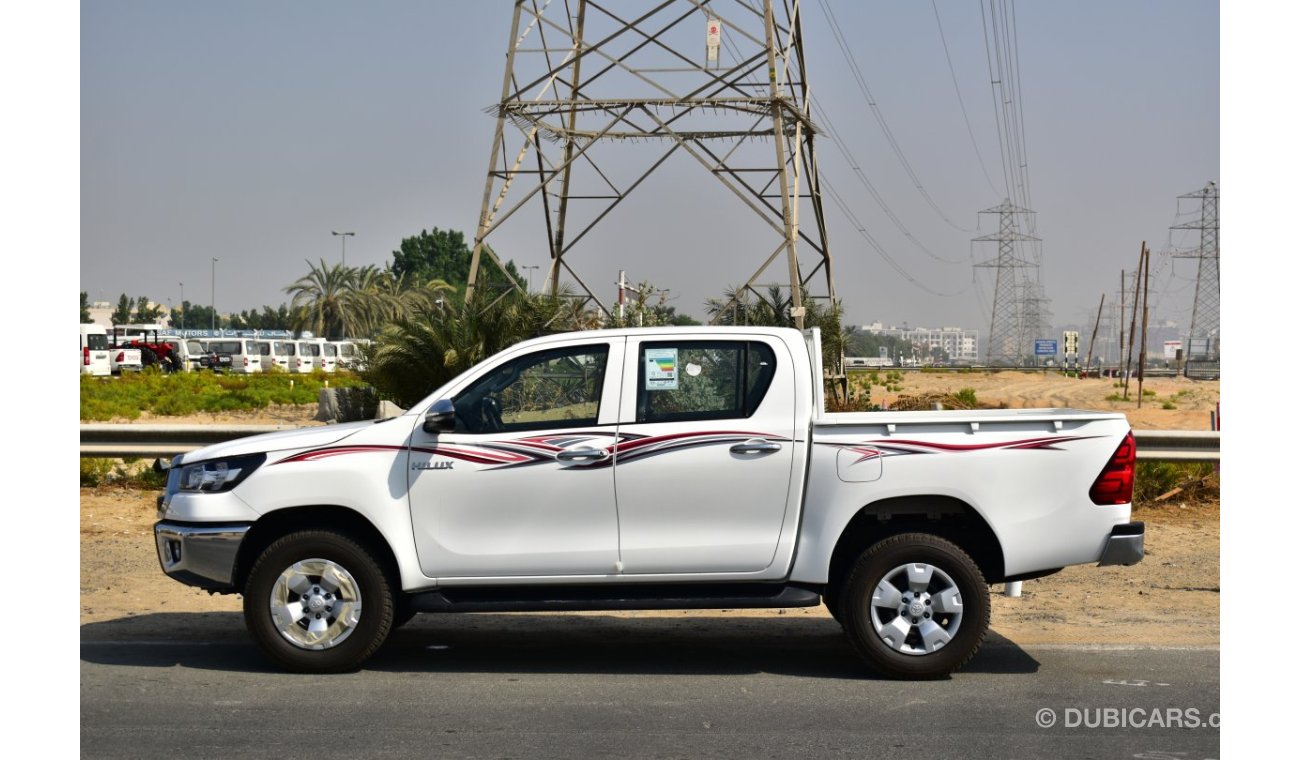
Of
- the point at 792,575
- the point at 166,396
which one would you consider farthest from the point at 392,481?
the point at 166,396

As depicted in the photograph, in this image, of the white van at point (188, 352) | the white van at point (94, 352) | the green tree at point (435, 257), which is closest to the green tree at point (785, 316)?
the white van at point (94, 352)

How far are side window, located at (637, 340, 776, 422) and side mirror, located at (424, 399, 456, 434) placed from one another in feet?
3.45

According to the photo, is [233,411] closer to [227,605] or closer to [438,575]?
[227,605]

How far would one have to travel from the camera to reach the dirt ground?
9203 mm

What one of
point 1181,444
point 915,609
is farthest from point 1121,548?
point 1181,444

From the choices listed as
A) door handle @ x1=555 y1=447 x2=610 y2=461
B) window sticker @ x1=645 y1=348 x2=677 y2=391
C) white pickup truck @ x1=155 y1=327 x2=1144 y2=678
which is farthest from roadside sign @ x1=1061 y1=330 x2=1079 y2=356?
door handle @ x1=555 y1=447 x2=610 y2=461

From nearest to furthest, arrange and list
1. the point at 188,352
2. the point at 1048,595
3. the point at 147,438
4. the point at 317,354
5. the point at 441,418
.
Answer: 1. the point at 441,418
2. the point at 1048,595
3. the point at 147,438
4. the point at 188,352
5. the point at 317,354

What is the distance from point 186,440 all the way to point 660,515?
8329 millimetres

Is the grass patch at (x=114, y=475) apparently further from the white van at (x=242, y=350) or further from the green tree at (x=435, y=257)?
the green tree at (x=435, y=257)

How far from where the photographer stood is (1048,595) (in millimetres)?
10477

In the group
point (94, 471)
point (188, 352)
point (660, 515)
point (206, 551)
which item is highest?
point (188, 352)

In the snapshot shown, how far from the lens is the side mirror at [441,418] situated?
25.1 feet

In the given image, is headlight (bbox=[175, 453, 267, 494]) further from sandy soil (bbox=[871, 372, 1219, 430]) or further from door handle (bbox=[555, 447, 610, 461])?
sandy soil (bbox=[871, 372, 1219, 430])

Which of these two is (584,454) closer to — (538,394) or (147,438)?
(538,394)
